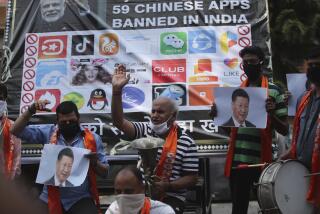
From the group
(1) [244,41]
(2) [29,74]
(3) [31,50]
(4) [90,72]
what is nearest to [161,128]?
(4) [90,72]

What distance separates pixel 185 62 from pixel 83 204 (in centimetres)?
200

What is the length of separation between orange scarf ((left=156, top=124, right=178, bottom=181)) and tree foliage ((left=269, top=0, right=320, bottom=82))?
263 inches

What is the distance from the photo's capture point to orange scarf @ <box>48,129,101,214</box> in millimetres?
4041

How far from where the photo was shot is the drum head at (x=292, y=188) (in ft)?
11.2

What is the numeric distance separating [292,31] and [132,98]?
5693 mm

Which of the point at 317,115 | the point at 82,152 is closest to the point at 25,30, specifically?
the point at 82,152

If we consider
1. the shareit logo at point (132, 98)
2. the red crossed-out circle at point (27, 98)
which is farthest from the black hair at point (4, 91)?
the shareit logo at point (132, 98)

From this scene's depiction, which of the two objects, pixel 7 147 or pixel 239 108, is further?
pixel 7 147

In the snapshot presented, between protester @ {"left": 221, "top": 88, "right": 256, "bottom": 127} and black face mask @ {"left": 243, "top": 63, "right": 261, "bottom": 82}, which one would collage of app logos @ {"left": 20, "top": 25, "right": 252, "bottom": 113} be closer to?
black face mask @ {"left": 243, "top": 63, "right": 261, "bottom": 82}

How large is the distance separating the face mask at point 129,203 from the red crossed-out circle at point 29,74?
9.03 ft

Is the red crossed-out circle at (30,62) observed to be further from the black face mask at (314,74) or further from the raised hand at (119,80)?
the black face mask at (314,74)

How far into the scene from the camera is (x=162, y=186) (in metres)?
3.73

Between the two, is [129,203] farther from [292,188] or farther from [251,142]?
[251,142]

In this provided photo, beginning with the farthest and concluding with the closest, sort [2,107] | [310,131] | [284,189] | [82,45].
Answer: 1. [82,45]
2. [2,107]
3. [310,131]
4. [284,189]
